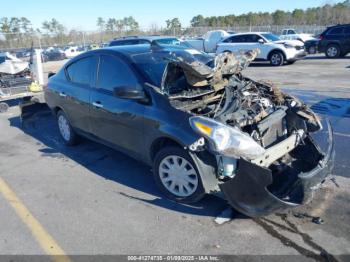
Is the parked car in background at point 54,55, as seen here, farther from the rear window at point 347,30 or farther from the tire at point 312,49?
the rear window at point 347,30

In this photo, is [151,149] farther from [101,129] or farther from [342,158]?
[342,158]

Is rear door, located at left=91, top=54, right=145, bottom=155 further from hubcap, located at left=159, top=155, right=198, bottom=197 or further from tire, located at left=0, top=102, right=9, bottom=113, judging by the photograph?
tire, located at left=0, top=102, right=9, bottom=113

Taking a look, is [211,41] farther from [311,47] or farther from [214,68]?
[214,68]

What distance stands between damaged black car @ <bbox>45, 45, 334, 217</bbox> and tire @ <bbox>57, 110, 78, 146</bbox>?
1042 mm

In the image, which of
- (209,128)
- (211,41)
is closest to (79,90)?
(209,128)

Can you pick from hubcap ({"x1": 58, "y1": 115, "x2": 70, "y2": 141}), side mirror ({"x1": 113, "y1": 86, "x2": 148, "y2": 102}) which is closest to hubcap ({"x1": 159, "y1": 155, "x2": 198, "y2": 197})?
side mirror ({"x1": 113, "y1": 86, "x2": 148, "y2": 102})

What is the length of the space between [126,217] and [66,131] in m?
2.94

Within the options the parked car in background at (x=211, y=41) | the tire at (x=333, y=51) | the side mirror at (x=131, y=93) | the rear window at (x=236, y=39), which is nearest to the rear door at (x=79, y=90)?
the side mirror at (x=131, y=93)

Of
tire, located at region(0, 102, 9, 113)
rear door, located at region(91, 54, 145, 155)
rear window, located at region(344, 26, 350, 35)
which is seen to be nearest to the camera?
rear door, located at region(91, 54, 145, 155)

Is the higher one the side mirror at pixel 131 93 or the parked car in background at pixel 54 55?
the side mirror at pixel 131 93

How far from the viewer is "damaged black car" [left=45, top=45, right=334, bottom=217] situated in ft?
11.0

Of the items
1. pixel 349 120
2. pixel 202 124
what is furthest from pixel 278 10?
pixel 202 124

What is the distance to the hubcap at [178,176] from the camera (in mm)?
3812

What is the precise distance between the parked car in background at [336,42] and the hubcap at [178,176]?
18.5 meters
